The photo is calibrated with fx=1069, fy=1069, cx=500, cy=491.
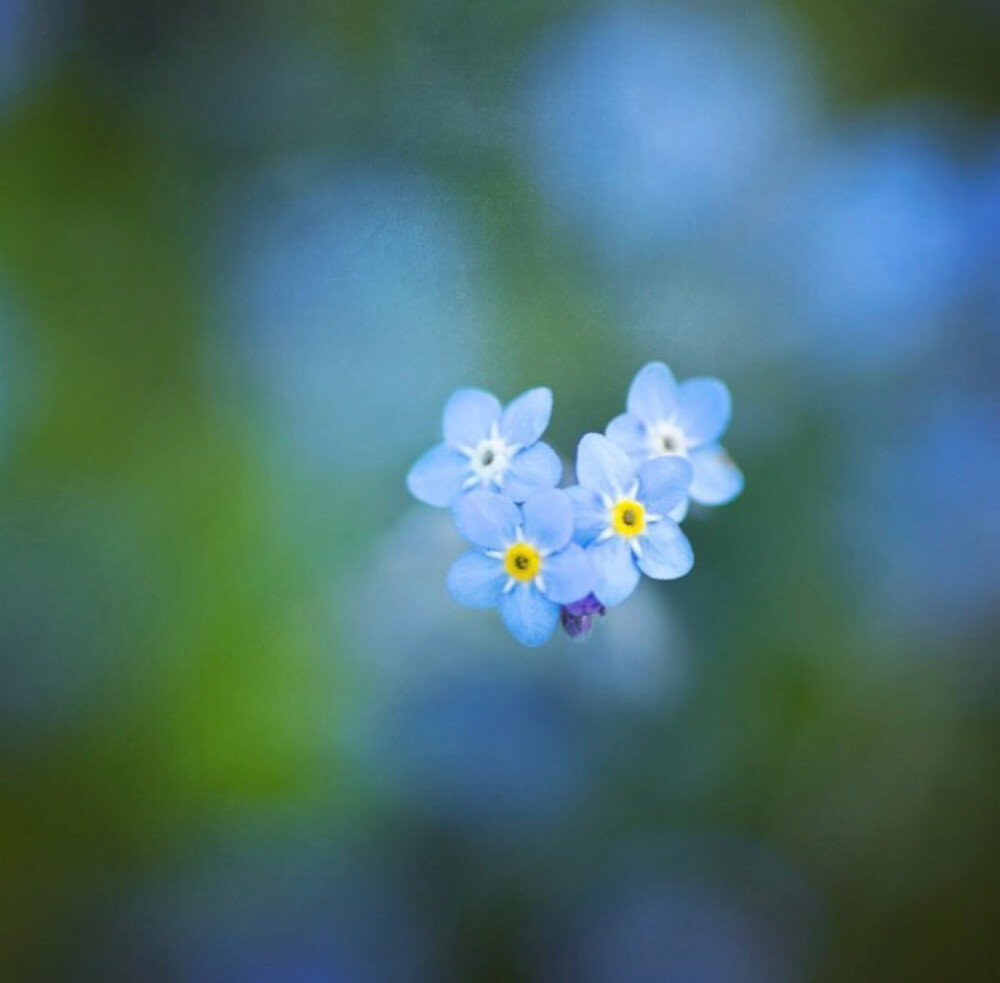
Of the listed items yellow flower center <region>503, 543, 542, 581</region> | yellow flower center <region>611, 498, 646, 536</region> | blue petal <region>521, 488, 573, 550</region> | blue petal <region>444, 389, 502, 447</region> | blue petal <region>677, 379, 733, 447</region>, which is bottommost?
yellow flower center <region>503, 543, 542, 581</region>

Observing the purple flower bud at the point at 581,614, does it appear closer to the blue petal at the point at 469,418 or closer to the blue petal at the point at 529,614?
the blue petal at the point at 529,614

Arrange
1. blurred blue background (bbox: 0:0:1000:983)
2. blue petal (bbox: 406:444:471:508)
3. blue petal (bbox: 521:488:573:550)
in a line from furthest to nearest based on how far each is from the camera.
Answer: blurred blue background (bbox: 0:0:1000:983), blue petal (bbox: 406:444:471:508), blue petal (bbox: 521:488:573:550)

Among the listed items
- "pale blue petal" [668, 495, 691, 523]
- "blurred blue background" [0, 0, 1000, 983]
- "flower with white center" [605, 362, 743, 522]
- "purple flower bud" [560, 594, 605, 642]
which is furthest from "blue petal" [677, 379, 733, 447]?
"blurred blue background" [0, 0, 1000, 983]

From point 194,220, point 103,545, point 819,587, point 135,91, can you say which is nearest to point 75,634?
point 103,545

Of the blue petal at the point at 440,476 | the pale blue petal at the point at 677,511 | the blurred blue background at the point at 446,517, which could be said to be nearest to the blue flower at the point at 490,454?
the blue petal at the point at 440,476

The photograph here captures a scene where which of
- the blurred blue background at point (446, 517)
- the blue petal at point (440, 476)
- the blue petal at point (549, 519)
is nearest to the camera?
the blue petal at point (549, 519)

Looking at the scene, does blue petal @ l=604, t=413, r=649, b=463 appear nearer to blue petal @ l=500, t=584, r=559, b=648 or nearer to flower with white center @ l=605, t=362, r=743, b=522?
flower with white center @ l=605, t=362, r=743, b=522
